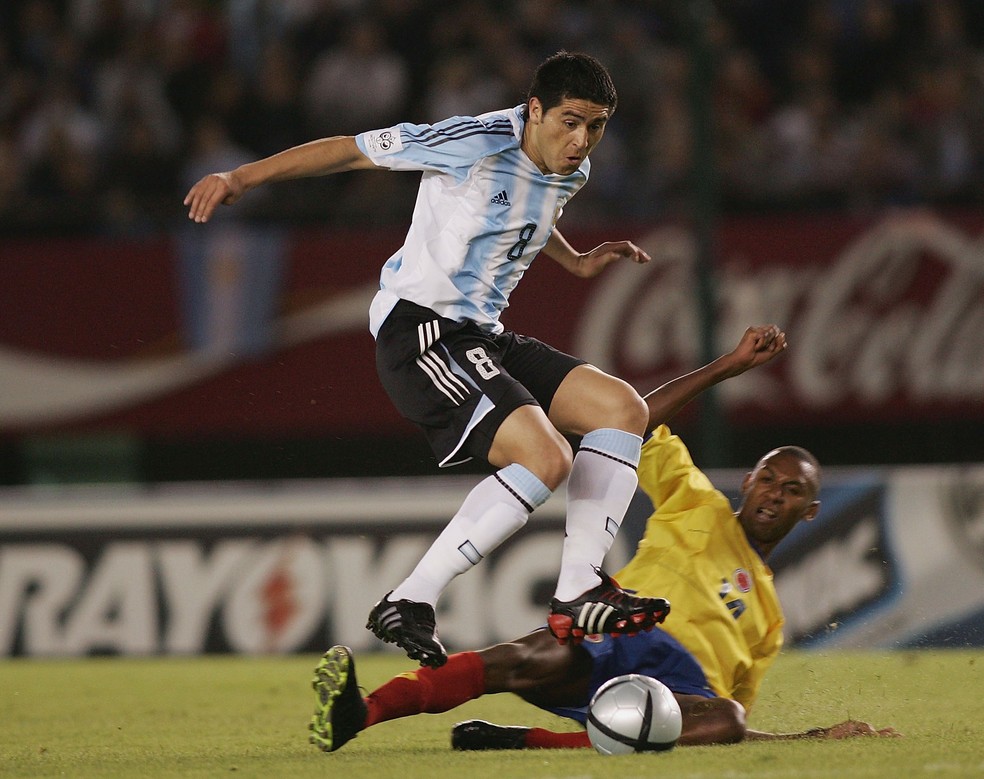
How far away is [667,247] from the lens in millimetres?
10320

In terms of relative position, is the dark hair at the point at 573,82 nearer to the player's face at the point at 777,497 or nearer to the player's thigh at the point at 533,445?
the player's thigh at the point at 533,445

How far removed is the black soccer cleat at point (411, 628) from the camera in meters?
4.75

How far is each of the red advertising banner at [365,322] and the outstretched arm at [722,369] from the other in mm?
4826

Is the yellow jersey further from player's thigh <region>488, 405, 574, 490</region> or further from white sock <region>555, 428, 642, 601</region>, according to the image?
player's thigh <region>488, 405, 574, 490</region>

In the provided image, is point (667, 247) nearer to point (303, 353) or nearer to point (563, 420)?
point (303, 353)

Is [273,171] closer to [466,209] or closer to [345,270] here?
[466,209]

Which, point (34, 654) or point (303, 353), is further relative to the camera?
point (303, 353)

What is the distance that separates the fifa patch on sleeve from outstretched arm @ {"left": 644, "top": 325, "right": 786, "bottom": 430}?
1.26m

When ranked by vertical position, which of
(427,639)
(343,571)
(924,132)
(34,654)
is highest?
(924,132)

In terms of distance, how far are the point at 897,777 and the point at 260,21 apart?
8.72 m

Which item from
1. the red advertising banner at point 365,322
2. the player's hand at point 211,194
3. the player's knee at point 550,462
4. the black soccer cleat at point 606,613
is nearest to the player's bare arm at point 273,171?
the player's hand at point 211,194

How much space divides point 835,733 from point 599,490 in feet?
3.76

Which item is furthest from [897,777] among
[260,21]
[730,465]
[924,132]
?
[260,21]

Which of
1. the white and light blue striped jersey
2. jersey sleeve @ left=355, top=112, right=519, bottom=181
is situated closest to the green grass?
the white and light blue striped jersey
